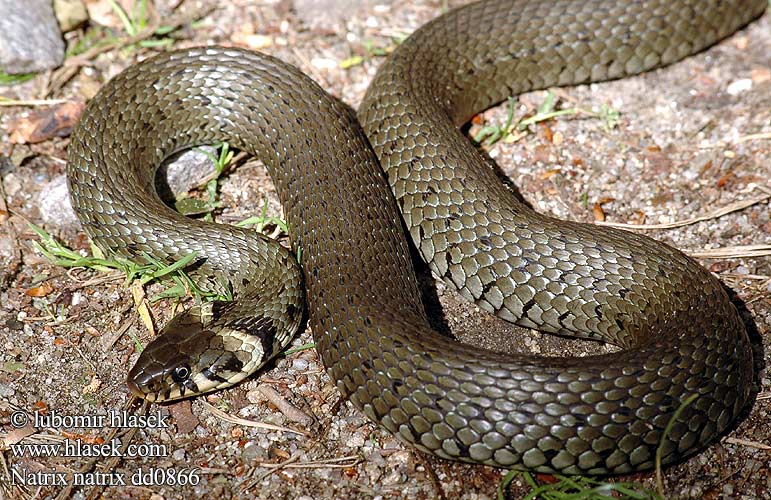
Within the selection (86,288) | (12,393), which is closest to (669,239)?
(86,288)

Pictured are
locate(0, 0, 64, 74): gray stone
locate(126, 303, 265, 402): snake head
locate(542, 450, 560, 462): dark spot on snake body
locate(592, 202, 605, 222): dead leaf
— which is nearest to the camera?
locate(542, 450, 560, 462): dark spot on snake body

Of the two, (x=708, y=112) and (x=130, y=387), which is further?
(x=708, y=112)

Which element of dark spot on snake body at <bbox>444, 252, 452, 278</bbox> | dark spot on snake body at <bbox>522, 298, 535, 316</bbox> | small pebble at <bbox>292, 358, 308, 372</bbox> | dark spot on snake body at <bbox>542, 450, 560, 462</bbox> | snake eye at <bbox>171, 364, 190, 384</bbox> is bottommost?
small pebble at <bbox>292, 358, 308, 372</bbox>

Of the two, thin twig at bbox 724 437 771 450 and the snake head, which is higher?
the snake head

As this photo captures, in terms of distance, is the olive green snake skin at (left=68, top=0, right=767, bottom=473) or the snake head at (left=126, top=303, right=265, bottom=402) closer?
the olive green snake skin at (left=68, top=0, right=767, bottom=473)

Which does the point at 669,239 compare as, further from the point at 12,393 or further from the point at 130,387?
the point at 12,393

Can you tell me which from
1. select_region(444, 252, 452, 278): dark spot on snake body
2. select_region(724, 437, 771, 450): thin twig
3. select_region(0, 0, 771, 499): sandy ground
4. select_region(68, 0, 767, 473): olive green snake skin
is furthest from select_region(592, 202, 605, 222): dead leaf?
select_region(724, 437, 771, 450): thin twig

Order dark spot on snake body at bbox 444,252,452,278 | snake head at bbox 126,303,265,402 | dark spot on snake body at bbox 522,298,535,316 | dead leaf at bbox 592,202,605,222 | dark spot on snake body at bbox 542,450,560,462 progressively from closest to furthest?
dark spot on snake body at bbox 542,450,560,462 → snake head at bbox 126,303,265,402 → dark spot on snake body at bbox 522,298,535,316 → dark spot on snake body at bbox 444,252,452,278 → dead leaf at bbox 592,202,605,222

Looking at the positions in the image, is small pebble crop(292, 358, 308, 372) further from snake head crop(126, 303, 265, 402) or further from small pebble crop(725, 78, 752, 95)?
small pebble crop(725, 78, 752, 95)
